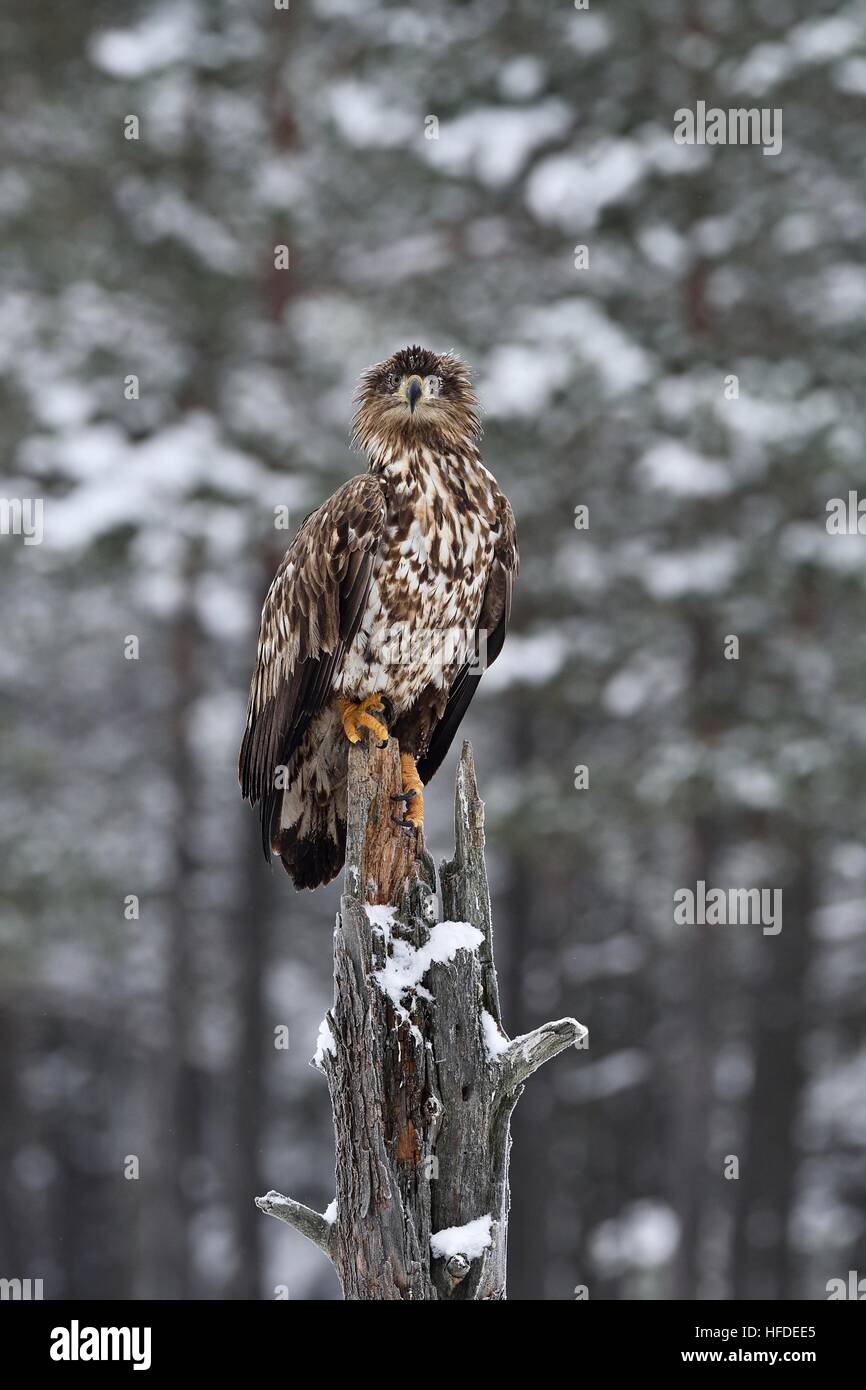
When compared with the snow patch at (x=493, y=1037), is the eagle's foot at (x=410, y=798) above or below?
above

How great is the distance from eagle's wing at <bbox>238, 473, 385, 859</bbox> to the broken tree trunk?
36.0 inches

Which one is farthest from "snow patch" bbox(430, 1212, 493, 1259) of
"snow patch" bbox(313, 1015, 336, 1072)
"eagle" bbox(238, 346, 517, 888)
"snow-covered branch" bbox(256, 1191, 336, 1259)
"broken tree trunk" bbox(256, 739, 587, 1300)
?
"eagle" bbox(238, 346, 517, 888)

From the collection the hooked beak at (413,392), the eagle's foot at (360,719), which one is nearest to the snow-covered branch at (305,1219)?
the eagle's foot at (360,719)

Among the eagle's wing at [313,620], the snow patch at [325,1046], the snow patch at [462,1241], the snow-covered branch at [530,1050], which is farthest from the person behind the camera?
the eagle's wing at [313,620]

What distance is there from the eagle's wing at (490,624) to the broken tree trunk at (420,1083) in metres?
1.25

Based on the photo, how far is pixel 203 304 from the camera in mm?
14453

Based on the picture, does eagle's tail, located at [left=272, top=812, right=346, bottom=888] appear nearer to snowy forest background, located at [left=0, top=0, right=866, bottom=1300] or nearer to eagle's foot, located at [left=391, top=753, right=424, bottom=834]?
eagle's foot, located at [left=391, top=753, right=424, bottom=834]

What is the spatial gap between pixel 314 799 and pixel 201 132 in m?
10.5

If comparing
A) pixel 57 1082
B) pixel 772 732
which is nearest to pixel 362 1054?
pixel 772 732

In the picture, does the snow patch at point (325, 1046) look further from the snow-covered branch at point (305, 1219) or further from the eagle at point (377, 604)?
the eagle at point (377, 604)

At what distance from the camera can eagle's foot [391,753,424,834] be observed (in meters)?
5.33

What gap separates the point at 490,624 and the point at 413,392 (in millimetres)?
1004

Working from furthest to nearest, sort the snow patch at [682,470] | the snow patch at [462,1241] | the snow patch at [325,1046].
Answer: the snow patch at [682,470], the snow patch at [325,1046], the snow patch at [462,1241]

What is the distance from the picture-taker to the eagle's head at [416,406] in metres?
6.13
